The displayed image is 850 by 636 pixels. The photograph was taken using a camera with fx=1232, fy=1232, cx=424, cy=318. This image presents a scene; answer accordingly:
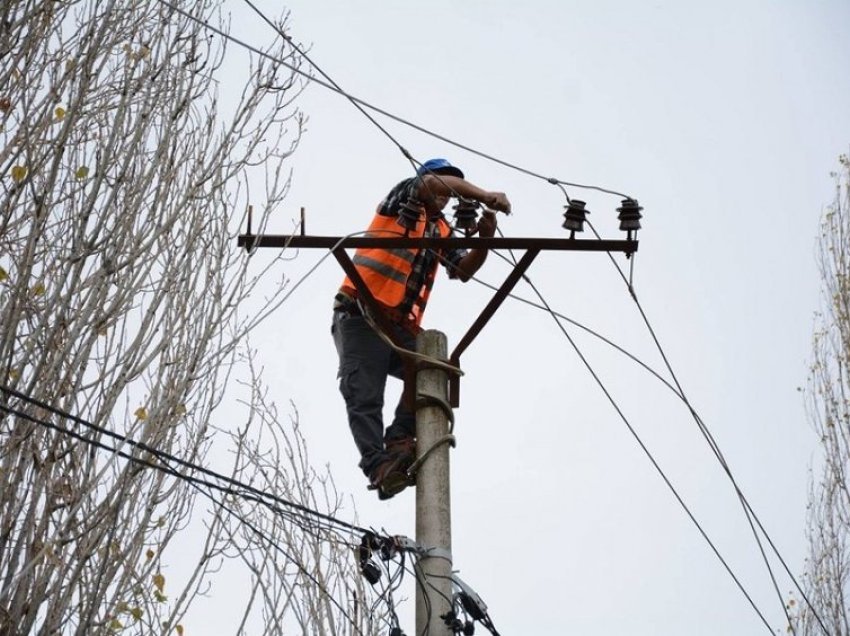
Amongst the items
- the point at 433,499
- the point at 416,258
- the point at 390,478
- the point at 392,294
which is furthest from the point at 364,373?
the point at 433,499

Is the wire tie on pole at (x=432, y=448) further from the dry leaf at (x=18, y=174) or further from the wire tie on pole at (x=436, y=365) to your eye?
the dry leaf at (x=18, y=174)

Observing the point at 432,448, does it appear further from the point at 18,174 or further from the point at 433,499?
the point at 18,174

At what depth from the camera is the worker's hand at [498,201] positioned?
17.9 feet

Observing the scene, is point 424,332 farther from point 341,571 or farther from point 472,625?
point 341,571

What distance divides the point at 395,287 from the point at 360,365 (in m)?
0.40

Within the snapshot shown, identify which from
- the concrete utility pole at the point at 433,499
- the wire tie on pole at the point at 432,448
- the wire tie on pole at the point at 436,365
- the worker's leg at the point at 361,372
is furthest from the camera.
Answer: the worker's leg at the point at 361,372

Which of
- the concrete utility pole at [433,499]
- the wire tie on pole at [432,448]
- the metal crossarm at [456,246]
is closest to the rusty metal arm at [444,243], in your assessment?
the metal crossarm at [456,246]

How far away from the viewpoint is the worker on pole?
5.55 metres

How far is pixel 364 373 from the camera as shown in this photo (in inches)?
228

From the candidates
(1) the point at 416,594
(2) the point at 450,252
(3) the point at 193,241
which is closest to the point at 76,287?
(3) the point at 193,241

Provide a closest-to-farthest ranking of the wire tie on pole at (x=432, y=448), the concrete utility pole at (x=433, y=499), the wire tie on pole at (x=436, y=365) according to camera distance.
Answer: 1. the concrete utility pole at (x=433, y=499)
2. the wire tie on pole at (x=432, y=448)
3. the wire tie on pole at (x=436, y=365)

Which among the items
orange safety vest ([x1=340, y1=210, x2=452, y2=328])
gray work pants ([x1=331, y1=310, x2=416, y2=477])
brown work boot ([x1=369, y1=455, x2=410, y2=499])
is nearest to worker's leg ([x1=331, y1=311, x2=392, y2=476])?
gray work pants ([x1=331, y1=310, x2=416, y2=477])

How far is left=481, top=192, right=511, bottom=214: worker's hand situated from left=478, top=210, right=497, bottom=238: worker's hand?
59mm

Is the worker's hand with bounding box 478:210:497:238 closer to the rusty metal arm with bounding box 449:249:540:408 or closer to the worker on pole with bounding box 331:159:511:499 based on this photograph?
the worker on pole with bounding box 331:159:511:499
